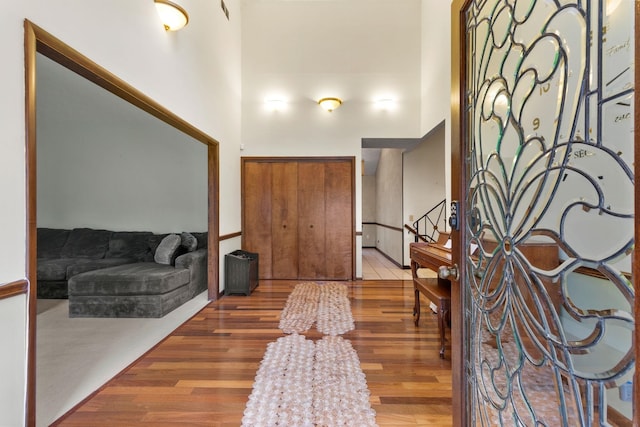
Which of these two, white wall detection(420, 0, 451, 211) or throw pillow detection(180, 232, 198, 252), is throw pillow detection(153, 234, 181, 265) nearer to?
throw pillow detection(180, 232, 198, 252)

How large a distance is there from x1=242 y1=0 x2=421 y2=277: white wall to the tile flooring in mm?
516

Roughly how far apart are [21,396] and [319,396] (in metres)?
1.45

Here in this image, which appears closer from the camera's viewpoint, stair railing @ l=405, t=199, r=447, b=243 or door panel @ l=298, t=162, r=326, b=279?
door panel @ l=298, t=162, r=326, b=279

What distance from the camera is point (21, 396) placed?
4.29 ft

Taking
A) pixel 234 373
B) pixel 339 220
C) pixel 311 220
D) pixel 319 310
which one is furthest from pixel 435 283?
pixel 311 220

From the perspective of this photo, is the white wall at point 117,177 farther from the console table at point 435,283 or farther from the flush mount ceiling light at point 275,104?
the console table at point 435,283

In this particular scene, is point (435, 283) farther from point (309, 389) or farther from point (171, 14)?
point (171, 14)

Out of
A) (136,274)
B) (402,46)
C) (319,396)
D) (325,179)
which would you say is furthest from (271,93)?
(319,396)

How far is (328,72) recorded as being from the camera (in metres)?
4.79

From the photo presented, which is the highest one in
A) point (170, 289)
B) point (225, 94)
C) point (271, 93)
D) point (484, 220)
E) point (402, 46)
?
point (402, 46)

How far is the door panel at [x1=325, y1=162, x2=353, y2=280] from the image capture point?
4863mm

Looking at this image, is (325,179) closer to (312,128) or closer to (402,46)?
(312,128)

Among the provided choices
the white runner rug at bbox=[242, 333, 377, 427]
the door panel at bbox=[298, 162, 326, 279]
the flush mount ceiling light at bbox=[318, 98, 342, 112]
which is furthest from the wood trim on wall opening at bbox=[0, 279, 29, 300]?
the flush mount ceiling light at bbox=[318, 98, 342, 112]

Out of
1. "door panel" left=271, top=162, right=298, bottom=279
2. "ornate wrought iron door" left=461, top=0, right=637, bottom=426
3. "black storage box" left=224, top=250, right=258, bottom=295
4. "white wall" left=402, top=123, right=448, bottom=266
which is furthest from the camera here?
"white wall" left=402, top=123, right=448, bottom=266
